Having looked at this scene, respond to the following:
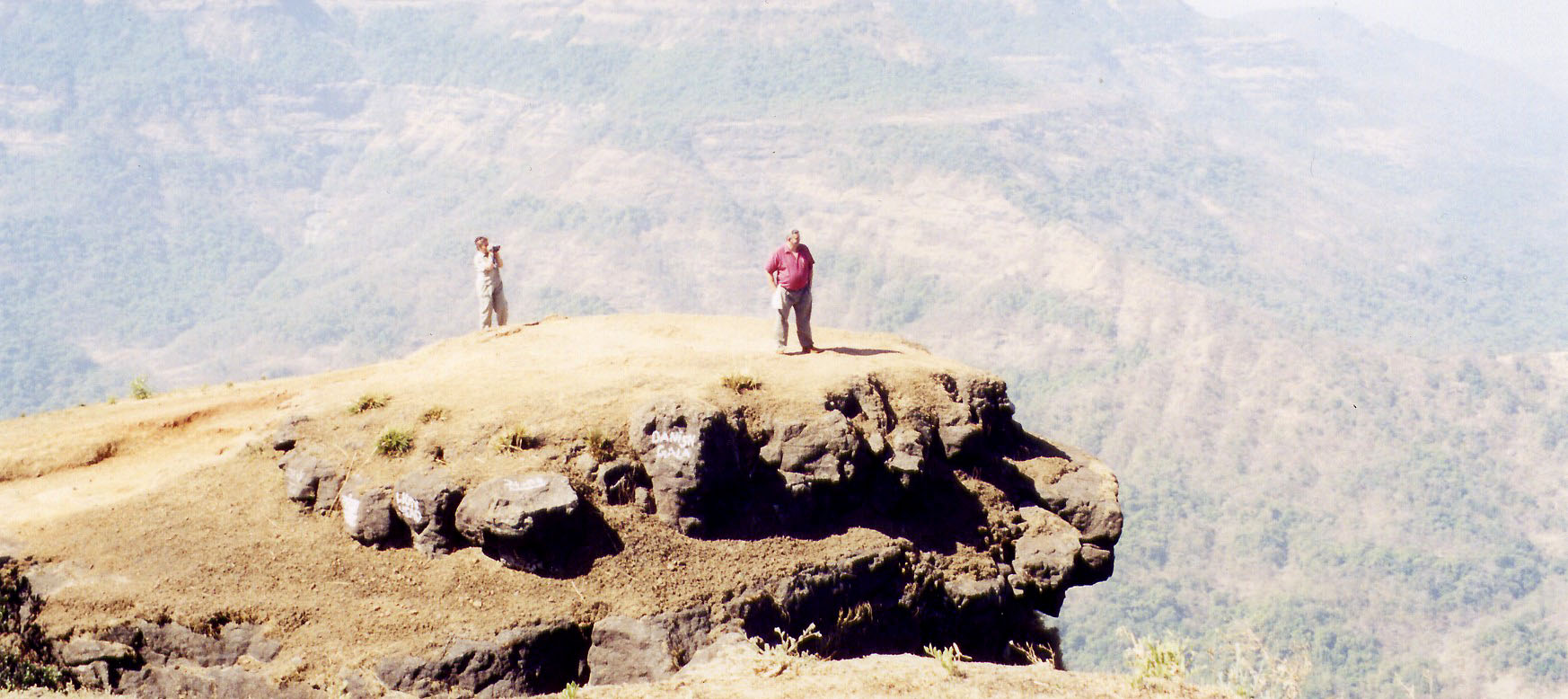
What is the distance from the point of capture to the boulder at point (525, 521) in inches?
498

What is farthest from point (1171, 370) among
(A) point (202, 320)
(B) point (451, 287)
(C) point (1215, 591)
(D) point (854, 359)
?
(A) point (202, 320)

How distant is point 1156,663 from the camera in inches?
384

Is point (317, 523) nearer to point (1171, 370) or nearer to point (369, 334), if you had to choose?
point (1171, 370)

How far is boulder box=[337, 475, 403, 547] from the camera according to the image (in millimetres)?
13180

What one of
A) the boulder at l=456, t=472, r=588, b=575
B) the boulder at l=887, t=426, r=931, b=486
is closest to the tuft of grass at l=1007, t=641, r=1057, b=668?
the boulder at l=887, t=426, r=931, b=486

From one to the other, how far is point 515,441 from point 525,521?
4.97ft

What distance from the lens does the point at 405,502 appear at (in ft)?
43.2

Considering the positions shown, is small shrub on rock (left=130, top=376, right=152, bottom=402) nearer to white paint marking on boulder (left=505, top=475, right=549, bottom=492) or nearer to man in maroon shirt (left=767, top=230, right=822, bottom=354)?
white paint marking on boulder (left=505, top=475, right=549, bottom=492)

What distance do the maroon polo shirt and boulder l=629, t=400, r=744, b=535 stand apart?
331 centimetres

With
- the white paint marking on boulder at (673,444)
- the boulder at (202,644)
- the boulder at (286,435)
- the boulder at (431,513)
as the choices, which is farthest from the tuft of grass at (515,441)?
the boulder at (202,644)

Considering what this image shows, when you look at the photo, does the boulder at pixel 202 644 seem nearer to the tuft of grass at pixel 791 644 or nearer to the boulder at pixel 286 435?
the boulder at pixel 286 435

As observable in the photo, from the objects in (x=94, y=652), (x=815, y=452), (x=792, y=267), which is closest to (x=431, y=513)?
(x=94, y=652)

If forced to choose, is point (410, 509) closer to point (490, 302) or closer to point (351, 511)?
point (351, 511)

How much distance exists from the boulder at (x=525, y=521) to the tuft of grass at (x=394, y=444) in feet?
4.75
